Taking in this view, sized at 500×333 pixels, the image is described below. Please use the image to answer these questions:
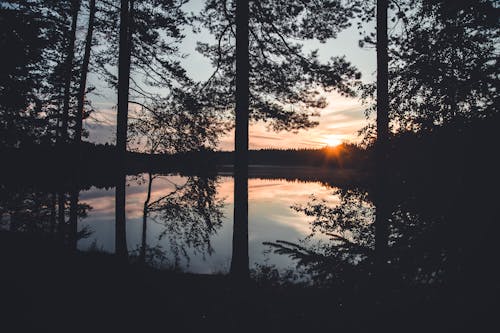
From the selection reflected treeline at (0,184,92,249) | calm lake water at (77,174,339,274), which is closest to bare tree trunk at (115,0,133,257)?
calm lake water at (77,174,339,274)

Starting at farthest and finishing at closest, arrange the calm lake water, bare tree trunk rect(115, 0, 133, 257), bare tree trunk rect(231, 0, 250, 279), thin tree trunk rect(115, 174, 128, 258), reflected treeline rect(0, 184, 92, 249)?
the calm lake water, reflected treeline rect(0, 184, 92, 249), thin tree trunk rect(115, 174, 128, 258), bare tree trunk rect(115, 0, 133, 257), bare tree trunk rect(231, 0, 250, 279)

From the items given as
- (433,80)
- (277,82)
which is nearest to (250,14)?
(277,82)

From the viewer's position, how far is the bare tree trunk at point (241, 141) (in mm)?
7367

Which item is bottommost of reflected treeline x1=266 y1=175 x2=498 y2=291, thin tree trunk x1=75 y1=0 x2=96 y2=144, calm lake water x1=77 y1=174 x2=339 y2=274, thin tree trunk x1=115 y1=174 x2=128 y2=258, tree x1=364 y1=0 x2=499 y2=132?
calm lake water x1=77 y1=174 x2=339 y2=274

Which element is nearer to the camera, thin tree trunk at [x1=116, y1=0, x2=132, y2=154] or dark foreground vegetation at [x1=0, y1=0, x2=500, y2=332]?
dark foreground vegetation at [x1=0, y1=0, x2=500, y2=332]

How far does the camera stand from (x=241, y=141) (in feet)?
24.5

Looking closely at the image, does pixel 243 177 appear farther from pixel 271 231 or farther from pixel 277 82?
pixel 271 231

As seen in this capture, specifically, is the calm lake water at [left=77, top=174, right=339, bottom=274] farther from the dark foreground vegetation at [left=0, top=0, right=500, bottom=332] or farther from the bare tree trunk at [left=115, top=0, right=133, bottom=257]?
the bare tree trunk at [left=115, top=0, right=133, bottom=257]

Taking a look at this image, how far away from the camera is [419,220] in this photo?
88.6 inches

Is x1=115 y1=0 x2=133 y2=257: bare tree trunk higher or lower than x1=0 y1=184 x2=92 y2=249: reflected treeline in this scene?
higher

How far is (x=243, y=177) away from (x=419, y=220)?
551 cm

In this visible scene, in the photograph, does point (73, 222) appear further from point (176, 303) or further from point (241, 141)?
point (241, 141)

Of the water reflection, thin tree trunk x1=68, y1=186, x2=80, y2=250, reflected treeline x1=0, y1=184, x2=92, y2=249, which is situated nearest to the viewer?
the water reflection

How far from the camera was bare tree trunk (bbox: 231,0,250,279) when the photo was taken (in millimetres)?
7367
